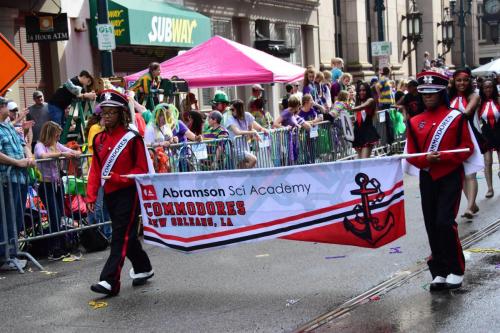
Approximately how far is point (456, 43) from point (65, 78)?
127 feet

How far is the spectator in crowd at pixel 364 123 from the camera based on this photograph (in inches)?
636

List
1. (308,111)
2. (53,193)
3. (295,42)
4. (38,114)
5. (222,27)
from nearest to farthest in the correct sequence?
(53,193) < (38,114) < (308,111) < (222,27) < (295,42)

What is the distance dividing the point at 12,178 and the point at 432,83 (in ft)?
16.0

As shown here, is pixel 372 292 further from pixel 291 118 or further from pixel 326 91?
pixel 326 91

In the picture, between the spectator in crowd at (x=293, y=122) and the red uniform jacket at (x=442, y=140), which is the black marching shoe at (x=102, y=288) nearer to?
the red uniform jacket at (x=442, y=140)

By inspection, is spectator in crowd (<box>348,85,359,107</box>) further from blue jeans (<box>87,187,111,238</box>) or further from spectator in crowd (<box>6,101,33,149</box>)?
blue jeans (<box>87,187,111,238</box>)

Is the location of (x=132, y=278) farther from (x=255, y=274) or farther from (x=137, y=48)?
(x=137, y=48)

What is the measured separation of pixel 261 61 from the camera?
17.7 meters

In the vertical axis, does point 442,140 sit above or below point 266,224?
above

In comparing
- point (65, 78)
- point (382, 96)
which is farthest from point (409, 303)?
point (382, 96)

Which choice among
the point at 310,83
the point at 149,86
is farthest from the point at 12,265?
the point at 310,83

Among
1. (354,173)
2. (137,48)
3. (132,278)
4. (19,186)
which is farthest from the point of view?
(137,48)

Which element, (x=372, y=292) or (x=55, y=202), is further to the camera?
(x=55, y=202)

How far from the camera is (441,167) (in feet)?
24.9
